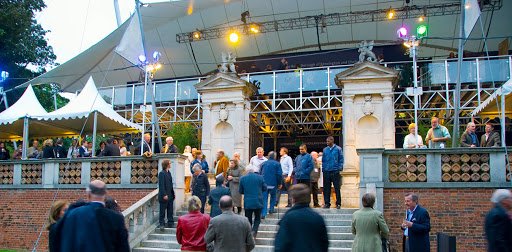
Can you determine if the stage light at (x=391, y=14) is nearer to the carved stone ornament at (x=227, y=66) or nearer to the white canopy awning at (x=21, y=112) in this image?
the carved stone ornament at (x=227, y=66)

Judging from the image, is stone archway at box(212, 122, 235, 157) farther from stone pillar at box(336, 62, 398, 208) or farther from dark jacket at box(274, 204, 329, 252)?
dark jacket at box(274, 204, 329, 252)

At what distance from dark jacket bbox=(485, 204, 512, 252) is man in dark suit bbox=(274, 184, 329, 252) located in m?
1.85

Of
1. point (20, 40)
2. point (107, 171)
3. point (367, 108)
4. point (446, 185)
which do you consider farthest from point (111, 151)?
point (20, 40)

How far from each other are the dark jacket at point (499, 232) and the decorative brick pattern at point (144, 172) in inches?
391

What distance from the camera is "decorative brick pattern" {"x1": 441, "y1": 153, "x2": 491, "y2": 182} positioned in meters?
12.3

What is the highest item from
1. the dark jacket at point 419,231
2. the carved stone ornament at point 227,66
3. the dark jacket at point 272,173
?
the carved stone ornament at point 227,66

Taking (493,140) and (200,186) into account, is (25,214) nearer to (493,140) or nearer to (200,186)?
(200,186)

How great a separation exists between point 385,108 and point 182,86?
10228 mm

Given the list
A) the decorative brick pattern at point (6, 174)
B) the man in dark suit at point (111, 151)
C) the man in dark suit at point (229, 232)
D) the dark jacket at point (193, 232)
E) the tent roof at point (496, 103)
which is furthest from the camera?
the decorative brick pattern at point (6, 174)

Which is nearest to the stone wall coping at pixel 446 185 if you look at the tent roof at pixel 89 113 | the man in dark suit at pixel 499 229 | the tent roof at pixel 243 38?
the man in dark suit at pixel 499 229

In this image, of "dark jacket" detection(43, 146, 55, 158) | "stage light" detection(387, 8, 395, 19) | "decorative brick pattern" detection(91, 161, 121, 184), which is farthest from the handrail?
"stage light" detection(387, 8, 395, 19)

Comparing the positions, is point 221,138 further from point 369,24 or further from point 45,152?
point 369,24

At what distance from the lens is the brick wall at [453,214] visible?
12.1 m

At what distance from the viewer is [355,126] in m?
17.6
